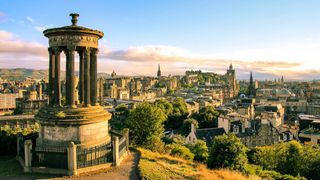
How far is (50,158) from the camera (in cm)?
1356

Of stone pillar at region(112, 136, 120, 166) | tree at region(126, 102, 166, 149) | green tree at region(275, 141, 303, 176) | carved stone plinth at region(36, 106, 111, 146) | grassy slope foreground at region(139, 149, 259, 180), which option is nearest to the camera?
grassy slope foreground at region(139, 149, 259, 180)

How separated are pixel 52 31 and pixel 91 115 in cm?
483

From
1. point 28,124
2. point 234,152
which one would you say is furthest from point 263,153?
point 28,124

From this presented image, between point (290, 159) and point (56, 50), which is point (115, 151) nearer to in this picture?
point (56, 50)


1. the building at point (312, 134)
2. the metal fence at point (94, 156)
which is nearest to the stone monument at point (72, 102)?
the metal fence at point (94, 156)

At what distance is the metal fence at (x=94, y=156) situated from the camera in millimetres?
13602

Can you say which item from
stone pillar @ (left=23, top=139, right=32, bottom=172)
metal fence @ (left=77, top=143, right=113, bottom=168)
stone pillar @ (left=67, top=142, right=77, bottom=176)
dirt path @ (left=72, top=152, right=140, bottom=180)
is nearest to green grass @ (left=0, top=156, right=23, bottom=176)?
stone pillar @ (left=23, top=139, right=32, bottom=172)

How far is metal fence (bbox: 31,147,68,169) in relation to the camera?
13336 millimetres

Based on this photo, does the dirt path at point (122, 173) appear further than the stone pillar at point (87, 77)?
No

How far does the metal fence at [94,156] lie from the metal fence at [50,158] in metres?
0.66

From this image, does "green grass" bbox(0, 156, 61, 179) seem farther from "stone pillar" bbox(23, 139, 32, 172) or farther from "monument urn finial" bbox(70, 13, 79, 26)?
"monument urn finial" bbox(70, 13, 79, 26)

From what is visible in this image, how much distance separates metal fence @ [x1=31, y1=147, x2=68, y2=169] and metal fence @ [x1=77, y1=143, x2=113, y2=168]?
2.17ft

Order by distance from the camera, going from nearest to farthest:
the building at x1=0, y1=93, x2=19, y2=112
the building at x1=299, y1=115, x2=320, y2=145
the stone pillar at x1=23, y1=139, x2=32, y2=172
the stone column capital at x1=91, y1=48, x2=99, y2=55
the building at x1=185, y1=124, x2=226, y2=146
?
the stone pillar at x1=23, y1=139, x2=32, y2=172, the stone column capital at x1=91, y1=48, x2=99, y2=55, the building at x1=185, y1=124, x2=226, y2=146, the building at x1=299, y1=115, x2=320, y2=145, the building at x1=0, y1=93, x2=19, y2=112

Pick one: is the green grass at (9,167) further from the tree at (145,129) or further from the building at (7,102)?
the building at (7,102)
